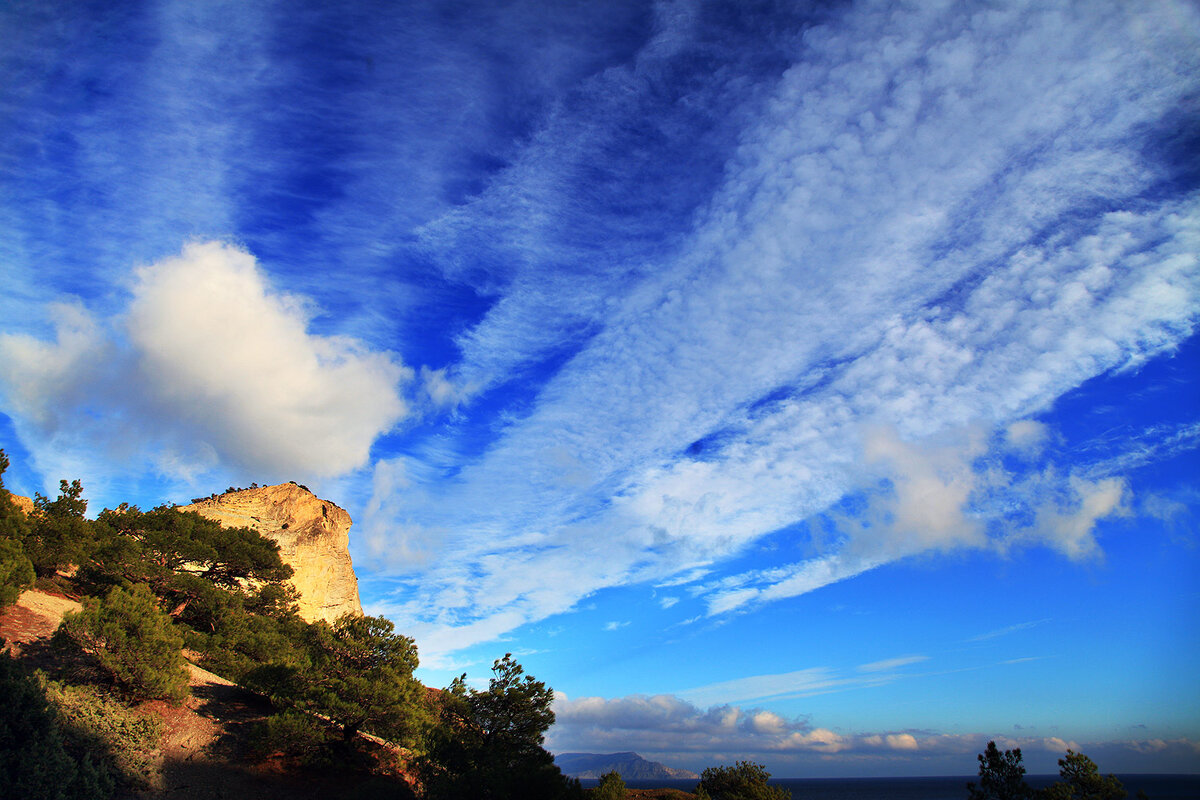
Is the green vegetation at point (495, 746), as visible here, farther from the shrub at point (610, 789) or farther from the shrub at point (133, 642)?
the shrub at point (133, 642)

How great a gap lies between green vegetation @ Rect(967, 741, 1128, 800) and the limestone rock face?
67.4 m

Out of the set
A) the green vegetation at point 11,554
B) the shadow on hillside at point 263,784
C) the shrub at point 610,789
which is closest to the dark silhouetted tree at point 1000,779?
the shrub at point 610,789

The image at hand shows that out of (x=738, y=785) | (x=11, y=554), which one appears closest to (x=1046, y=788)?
(x=738, y=785)

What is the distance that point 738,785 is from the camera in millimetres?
33250

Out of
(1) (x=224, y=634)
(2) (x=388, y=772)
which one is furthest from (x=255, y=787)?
(1) (x=224, y=634)

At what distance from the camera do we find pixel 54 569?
37.2 m

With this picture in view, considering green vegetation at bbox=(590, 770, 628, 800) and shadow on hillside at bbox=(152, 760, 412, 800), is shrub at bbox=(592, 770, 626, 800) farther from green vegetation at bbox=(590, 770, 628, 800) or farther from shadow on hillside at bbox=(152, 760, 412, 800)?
shadow on hillside at bbox=(152, 760, 412, 800)

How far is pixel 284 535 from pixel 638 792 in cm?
5443

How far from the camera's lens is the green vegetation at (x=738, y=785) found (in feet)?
105

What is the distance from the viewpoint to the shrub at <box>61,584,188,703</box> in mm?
23484

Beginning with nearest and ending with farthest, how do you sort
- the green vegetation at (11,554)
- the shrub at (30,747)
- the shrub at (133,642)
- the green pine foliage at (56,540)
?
the shrub at (30,747) < the shrub at (133,642) < the green vegetation at (11,554) < the green pine foliage at (56,540)

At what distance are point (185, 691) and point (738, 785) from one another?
97.7 feet

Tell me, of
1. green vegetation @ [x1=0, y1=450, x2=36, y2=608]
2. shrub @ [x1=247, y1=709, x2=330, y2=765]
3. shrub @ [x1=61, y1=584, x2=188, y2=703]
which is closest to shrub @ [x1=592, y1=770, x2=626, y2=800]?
shrub @ [x1=247, y1=709, x2=330, y2=765]

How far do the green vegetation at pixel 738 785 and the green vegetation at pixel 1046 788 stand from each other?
409 inches
